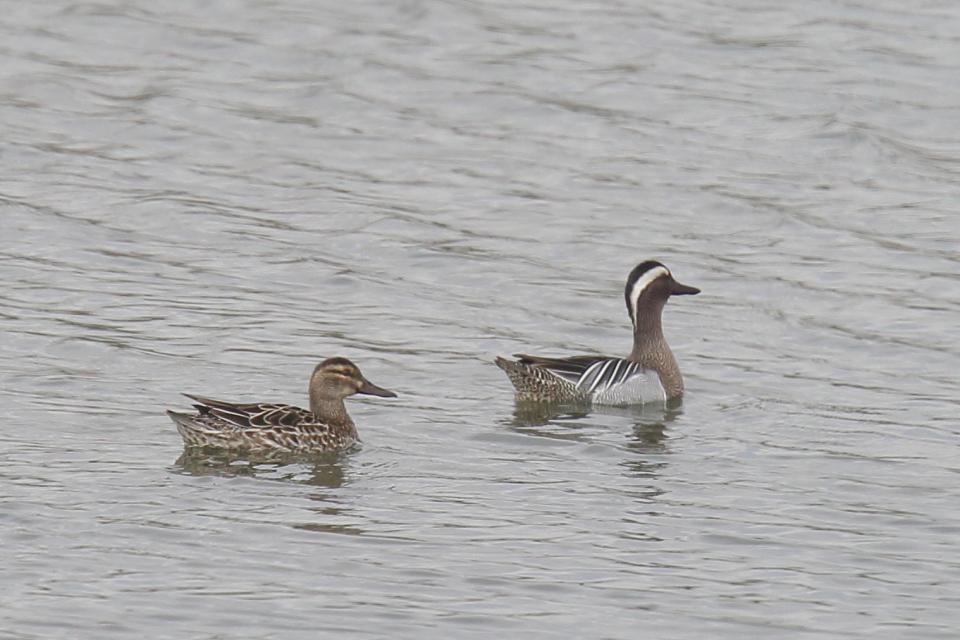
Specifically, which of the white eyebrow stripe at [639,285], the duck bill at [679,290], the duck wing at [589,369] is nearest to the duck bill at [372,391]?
the duck wing at [589,369]

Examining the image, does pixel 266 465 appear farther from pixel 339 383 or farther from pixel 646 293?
pixel 646 293

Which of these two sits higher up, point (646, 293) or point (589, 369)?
point (646, 293)

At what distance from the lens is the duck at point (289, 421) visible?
12.9 metres

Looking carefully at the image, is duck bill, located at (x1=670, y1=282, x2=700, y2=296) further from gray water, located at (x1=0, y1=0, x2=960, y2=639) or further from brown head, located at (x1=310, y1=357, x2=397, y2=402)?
brown head, located at (x1=310, y1=357, x2=397, y2=402)

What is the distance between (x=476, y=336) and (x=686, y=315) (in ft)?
7.67

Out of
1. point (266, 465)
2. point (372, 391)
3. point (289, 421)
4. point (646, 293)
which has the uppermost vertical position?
point (646, 293)

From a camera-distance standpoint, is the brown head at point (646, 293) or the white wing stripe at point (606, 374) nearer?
the white wing stripe at point (606, 374)

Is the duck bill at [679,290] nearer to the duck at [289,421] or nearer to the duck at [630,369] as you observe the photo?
the duck at [630,369]

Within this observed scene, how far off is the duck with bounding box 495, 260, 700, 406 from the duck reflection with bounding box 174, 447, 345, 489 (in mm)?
2107

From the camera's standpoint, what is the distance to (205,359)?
596 inches

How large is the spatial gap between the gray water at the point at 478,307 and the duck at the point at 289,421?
190 mm

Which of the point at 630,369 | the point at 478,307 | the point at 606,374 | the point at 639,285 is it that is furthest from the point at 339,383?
the point at 478,307

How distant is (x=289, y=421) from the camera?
1327 centimetres

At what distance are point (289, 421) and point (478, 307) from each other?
167 inches
